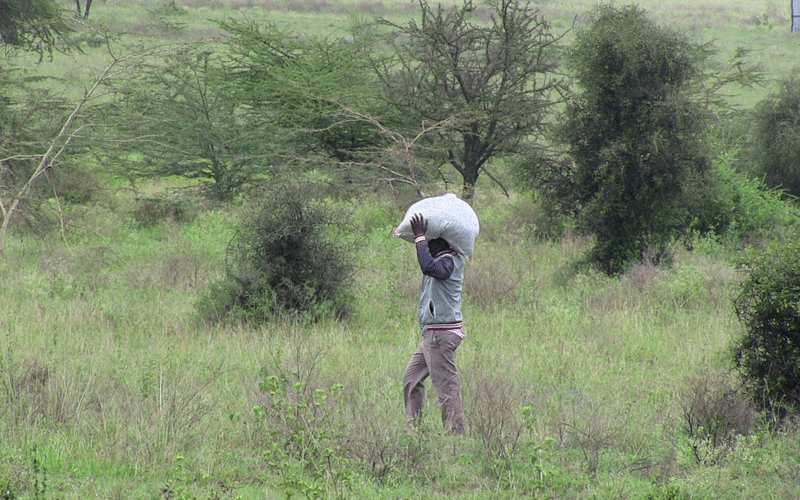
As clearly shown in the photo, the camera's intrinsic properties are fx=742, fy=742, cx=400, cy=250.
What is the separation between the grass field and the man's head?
1144mm

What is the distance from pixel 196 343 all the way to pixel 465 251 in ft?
11.8

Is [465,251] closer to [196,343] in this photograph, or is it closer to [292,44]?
[196,343]

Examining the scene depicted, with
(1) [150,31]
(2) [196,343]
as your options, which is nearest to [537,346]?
(2) [196,343]

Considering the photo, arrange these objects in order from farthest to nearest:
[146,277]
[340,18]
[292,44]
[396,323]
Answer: [340,18], [292,44], [146,277], [396,323]

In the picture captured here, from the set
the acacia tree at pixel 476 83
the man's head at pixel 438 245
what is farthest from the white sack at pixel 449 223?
the acacia tree at pixel 476 83

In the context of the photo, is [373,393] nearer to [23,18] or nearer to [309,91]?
[309,91]

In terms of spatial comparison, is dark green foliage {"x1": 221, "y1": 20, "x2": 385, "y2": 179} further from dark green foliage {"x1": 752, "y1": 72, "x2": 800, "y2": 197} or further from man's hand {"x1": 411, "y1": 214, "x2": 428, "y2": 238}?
man's hand {"x1": 411, "y1": 214, "x2": 428, "y2": 238}

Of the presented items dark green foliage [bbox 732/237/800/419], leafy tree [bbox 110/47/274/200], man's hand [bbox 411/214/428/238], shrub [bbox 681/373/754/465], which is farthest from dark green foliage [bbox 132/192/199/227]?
dark green foliage [bbox 732/237/800/419]

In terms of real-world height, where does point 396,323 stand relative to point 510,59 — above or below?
below

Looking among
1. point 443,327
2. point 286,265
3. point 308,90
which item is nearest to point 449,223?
point 443,327

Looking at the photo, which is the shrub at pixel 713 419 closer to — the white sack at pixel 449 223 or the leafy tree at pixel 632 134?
the white sack at pixel 449 223

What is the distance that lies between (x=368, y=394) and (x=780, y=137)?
15.1 meters

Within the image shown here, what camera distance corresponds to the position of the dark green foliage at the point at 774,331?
5238 mm

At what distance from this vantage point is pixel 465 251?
5160mm
